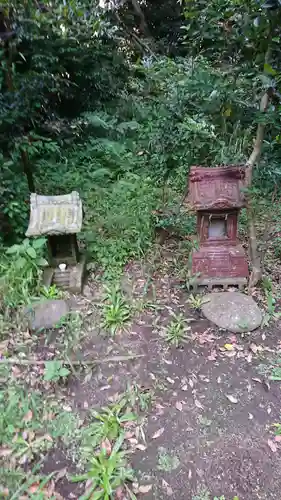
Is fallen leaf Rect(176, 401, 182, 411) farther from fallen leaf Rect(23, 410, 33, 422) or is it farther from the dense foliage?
the dense foliage

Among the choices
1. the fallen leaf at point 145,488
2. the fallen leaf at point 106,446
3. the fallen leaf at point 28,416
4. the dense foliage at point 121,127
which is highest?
the dense foliage at point 121,127

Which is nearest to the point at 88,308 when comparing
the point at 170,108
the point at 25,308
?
the point at 25,308

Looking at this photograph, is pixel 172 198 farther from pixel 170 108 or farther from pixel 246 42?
pixel 246 42

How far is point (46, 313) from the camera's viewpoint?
3666mm

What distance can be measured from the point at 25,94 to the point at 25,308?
2.57 metres

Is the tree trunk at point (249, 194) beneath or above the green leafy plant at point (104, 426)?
above

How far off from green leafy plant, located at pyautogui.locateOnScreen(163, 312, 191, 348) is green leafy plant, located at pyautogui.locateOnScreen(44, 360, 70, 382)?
3.46 ft

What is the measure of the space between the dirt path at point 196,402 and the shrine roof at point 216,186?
1160 millimetres

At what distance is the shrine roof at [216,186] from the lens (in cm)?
363

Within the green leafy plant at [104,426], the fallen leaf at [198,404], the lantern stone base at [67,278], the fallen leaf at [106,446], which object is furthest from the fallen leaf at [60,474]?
the lantern stone base at [67,278]

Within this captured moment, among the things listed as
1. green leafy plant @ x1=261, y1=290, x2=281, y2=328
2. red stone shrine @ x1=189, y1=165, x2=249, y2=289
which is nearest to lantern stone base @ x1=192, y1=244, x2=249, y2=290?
red stone shrine @ x1=189, y1=165, x2=249, y2=289

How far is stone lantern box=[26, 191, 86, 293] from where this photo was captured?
3.75 metres

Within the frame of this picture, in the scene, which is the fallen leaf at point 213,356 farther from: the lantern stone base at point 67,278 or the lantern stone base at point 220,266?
the lantern stone base at point 67,278

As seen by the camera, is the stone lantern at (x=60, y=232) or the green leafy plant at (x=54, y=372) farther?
the stone lantern at (x=60, y=232)
